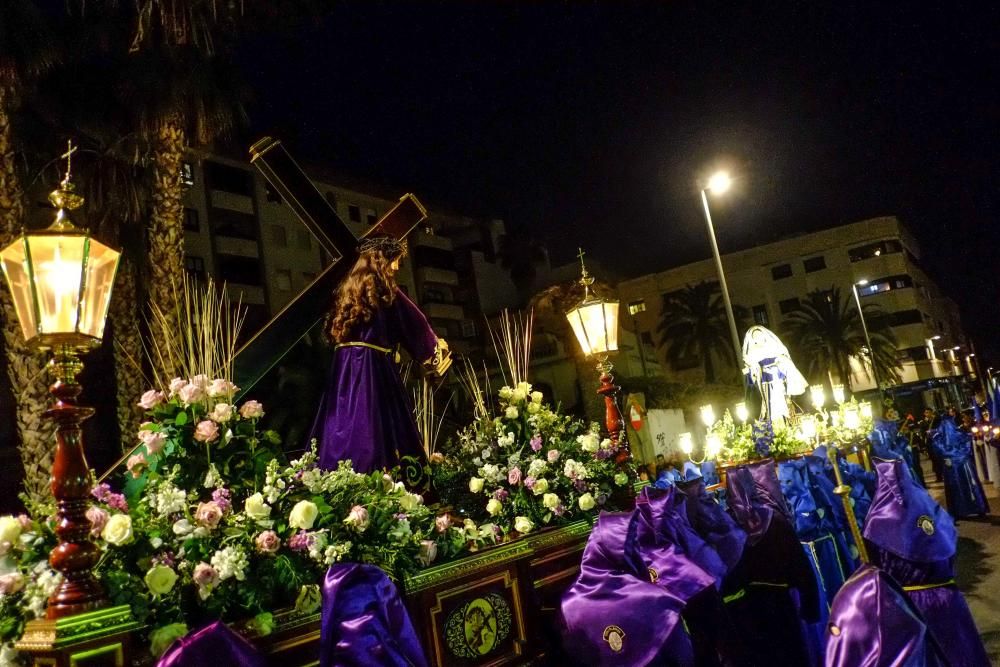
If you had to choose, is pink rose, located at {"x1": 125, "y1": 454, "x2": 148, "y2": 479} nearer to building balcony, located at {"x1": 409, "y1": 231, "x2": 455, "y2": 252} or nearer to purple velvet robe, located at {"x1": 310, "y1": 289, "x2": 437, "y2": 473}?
purple velvet robe, located at {"x1": 310, "y1": 289, "x2": 437, "y2": 473}

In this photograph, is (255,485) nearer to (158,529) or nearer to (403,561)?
(158,529)

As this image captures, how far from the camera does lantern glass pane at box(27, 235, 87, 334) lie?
11.0 ft

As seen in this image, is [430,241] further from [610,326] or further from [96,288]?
[96,288]

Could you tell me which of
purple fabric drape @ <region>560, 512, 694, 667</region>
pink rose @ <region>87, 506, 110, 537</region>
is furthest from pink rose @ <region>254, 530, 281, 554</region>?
purple fabric drape @ <region>560, 512, 694, 667</region>

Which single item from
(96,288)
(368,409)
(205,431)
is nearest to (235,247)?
(368,409)

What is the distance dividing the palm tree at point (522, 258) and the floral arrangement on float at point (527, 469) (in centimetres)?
3979

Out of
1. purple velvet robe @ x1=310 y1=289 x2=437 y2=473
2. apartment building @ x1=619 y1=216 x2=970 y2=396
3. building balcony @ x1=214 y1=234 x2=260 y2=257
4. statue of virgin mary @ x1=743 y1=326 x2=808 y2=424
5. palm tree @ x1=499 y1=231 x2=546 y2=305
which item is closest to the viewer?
purple velvet robe @ x1=310 y1=289 x2=437 y2=473

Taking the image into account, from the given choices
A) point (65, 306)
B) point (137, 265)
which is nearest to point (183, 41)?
point (137, 265)

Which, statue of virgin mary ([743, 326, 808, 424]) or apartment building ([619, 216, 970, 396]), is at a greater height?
apartment building ([619, 216, 970, 396])

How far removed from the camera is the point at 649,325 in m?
60.9

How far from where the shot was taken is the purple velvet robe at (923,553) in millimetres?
4844

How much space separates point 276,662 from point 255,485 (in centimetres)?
97

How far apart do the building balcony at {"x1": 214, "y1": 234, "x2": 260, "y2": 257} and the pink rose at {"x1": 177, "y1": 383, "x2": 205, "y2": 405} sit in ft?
107

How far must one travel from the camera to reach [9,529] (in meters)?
3.26
